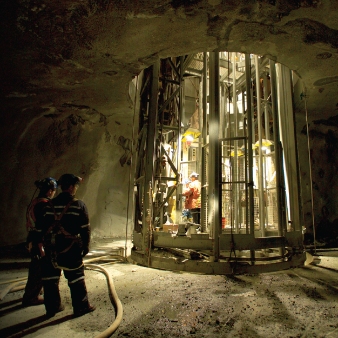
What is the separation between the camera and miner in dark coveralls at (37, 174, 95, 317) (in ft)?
10.5

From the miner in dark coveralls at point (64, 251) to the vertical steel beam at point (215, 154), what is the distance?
3.11 meters

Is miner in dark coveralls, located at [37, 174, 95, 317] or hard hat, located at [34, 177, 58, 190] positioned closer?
miner in dark coveralls, located at [37, 174, 95, 317]

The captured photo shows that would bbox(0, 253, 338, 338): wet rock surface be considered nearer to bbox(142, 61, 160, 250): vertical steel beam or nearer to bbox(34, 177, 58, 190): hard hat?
bbox(142, 61, 160, 250): vertical steel beam

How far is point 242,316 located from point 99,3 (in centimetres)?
559

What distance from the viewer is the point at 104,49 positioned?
5727mm

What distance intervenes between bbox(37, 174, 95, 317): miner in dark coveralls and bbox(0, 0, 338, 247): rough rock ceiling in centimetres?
381

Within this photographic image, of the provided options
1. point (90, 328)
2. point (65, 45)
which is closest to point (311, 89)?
point (65, 45)

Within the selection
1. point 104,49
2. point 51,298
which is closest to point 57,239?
point 51,298

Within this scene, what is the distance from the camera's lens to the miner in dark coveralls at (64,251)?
320cm

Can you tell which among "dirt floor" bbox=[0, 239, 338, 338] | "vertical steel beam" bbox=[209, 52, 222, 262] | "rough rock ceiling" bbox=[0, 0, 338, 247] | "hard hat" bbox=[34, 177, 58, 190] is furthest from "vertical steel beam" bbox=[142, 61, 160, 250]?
"hard hat" bbox=[34, 177, 58, 190]

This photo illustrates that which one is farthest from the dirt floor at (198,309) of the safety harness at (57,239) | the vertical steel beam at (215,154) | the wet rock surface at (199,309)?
the vertical steel beam at (215,154)

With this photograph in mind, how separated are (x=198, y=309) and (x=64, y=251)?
2.02m

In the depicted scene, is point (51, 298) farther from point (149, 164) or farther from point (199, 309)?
point (149, 164)

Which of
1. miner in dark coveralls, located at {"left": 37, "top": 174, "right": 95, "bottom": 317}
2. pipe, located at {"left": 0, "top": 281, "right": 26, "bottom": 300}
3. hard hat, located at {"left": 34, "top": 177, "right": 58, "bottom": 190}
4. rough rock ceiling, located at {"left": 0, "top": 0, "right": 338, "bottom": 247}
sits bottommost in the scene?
pipe, located at {"left": 0, "top": 281, "right": 26, "bottom": 300}
